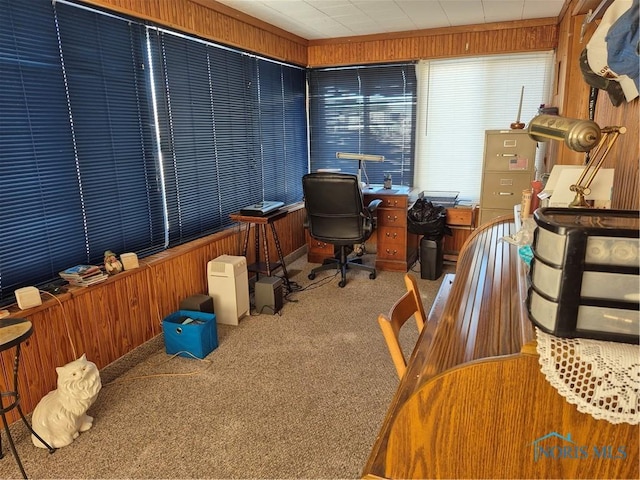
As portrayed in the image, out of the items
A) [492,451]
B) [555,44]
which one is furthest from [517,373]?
[555,44]

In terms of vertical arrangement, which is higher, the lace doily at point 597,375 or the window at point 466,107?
the window at point 466,107

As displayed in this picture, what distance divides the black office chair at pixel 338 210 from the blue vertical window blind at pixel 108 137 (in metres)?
0.71

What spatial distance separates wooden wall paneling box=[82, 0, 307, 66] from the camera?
2699mm

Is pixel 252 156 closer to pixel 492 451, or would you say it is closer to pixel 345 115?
pixel 345 115

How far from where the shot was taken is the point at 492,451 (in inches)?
33.2

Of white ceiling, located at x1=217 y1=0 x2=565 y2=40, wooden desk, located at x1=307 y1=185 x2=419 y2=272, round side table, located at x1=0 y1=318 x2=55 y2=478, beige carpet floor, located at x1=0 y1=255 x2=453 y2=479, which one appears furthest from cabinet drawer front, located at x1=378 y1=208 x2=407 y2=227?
round side table, located at x1=0 y1=318 x2=55 y2=478

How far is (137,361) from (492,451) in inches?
95.6

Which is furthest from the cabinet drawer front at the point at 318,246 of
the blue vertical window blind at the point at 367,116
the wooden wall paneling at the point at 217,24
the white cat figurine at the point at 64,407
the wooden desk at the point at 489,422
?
the wooden desk at the point at 489,422

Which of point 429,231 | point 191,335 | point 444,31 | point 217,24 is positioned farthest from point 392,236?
point 217,24

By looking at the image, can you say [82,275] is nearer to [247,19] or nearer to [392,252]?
→ [247,19]

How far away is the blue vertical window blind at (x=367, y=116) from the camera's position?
4684 mm

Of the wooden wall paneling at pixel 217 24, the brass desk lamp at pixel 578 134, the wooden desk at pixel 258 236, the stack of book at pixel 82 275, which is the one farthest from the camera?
the wooden desk at pixel 258 236

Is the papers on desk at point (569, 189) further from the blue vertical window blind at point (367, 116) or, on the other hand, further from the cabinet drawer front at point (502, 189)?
the blue vertical window blind at point (367, 116)

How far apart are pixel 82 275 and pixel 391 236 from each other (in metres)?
2.89
